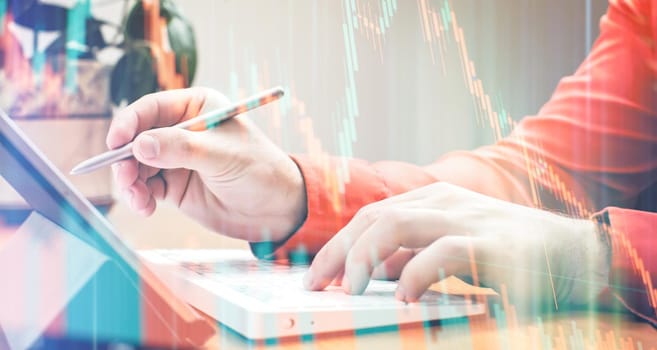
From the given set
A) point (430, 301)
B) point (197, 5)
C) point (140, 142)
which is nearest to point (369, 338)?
point (430, 301)

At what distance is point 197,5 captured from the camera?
0.69 meters

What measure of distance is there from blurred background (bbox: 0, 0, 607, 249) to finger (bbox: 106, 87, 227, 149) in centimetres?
9

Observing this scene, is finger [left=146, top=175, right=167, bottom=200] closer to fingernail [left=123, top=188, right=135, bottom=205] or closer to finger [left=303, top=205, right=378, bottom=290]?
fingernail [left=123, top=188, right=135, bottom=205]

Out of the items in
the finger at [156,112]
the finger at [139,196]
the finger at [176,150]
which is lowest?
the finger at [139,196]

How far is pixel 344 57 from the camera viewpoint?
0.75m

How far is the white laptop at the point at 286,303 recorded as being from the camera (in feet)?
0.72

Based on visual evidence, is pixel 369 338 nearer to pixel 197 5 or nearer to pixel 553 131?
pixel 553 131

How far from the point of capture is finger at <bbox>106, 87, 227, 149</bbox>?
374 millimetres

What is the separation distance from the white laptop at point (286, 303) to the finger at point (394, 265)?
0.04 ft

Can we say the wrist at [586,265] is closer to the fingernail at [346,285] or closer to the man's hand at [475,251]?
the man's hand at [475,251]

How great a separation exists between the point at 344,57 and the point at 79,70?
1.13 feet

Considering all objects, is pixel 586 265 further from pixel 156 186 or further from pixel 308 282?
pixel 156 186

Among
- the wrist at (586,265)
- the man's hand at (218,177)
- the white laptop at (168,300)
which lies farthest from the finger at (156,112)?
the wrist at (586,265)

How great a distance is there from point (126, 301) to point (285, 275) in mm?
105
